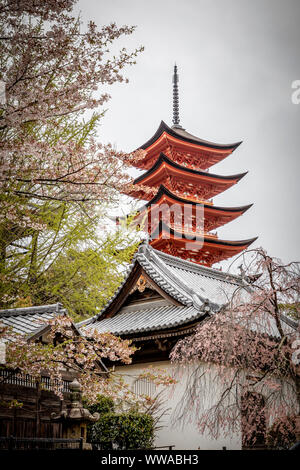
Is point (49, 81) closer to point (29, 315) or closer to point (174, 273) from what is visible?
point (29, 315)

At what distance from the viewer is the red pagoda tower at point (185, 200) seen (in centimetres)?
2433

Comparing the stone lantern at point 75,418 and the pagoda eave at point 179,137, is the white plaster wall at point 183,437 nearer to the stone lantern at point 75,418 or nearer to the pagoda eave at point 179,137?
the stone lantern at point 75,418

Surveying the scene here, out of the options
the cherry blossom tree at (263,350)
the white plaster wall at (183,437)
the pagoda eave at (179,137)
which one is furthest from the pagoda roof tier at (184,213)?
the cherry blossom tree at (263,350)

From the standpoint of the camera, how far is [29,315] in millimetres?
9266

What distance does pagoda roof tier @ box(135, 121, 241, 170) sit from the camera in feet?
85.5

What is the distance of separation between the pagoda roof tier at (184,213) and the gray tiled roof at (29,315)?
1505cm

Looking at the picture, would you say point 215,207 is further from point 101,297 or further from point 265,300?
point 265,300

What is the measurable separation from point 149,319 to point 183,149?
665 inches

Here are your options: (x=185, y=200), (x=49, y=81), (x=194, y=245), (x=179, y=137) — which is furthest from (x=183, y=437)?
(x=179, y=137)

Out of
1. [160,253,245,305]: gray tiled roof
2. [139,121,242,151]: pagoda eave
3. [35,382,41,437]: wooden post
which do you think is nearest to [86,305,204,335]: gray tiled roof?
[160,253,245,305]: gray tiled roof

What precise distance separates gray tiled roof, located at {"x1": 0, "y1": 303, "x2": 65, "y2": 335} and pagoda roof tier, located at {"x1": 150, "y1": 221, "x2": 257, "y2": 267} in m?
14.4

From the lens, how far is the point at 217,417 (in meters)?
7.42

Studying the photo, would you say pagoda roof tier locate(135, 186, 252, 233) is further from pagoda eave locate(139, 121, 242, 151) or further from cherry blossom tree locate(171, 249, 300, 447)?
cherry blossom tree locate(171, 249, 300, 447)

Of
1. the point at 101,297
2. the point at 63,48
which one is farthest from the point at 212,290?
the point at 63,48
